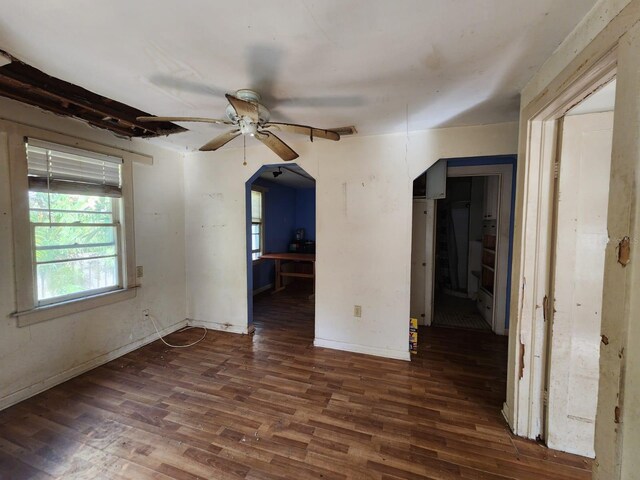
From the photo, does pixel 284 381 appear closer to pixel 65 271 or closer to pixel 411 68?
pixel 65 271

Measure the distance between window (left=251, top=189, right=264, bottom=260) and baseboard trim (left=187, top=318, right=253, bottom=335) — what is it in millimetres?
1873

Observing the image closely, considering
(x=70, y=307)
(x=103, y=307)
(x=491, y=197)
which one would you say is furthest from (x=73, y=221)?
(x=491, y=197)

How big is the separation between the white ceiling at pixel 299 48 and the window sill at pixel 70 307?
180 cm

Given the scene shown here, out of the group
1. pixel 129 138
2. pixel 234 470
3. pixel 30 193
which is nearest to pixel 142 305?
pixel 30 193

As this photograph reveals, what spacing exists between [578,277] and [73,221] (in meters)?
3.86

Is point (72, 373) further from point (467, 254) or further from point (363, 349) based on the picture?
point (467, 254)

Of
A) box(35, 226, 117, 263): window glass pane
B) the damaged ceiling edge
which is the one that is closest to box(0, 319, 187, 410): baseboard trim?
box(35, 226, 117, 263): window glass pane

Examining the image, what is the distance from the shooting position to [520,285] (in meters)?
1.62

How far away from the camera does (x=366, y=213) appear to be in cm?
268

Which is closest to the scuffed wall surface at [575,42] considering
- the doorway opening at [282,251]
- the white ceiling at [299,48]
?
the white ceiling at [299,48]

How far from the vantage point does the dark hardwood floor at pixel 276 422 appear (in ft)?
4.75

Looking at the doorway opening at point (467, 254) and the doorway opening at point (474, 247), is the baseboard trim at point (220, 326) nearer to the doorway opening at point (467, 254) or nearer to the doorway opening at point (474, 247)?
the doorway opening at point (474, 247)

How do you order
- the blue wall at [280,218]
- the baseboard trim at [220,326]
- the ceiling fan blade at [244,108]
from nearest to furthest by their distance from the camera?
the ceiling fan blade at [244,108] < the baseboard trim at [220,326] < the blue wall at [280,218]

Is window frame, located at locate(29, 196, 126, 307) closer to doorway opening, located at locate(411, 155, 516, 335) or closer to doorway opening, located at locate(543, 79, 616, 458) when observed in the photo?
doorway opening, located at locate(411, 155, 516, 335)
